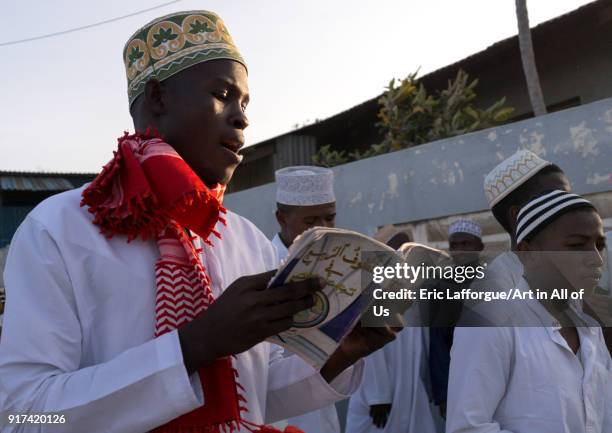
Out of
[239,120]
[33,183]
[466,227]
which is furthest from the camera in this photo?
[33,183]

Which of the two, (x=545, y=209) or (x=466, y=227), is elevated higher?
(x=545, y=209)

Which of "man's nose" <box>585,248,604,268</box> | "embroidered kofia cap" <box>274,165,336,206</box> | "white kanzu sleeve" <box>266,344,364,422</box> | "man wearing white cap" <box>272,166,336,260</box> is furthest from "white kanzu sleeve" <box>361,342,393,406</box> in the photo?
"white kanzu sleeve" <box>266,344,364,422</box>

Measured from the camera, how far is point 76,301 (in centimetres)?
143

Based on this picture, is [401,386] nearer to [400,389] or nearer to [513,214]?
[400,389]

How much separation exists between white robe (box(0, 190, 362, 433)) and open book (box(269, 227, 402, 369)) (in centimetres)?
27

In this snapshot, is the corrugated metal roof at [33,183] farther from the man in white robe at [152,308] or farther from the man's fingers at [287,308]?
the man's fingers at [287,308]

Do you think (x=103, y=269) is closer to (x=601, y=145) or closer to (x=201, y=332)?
(x=201, y=332)

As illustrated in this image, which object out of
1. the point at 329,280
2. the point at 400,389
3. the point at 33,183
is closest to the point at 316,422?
the point at 400,389

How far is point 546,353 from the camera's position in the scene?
7.21 ft

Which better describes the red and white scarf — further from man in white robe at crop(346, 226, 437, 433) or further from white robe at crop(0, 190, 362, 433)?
man in white robe at crop(346, 226, 437, 433)

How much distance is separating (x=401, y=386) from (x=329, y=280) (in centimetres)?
303

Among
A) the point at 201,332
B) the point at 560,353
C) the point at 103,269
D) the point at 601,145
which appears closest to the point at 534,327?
the point at 560,353

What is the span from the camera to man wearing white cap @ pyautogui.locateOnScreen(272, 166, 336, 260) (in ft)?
14.5

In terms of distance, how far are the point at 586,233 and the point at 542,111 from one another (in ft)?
16.6
